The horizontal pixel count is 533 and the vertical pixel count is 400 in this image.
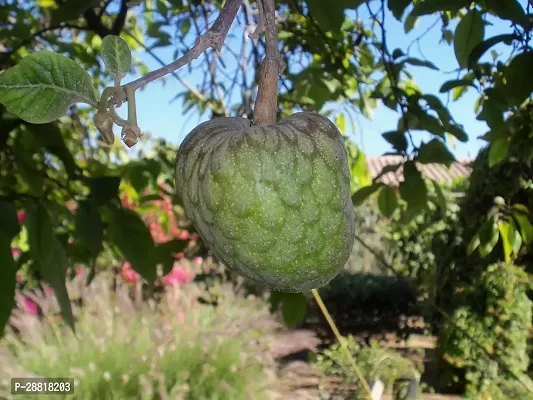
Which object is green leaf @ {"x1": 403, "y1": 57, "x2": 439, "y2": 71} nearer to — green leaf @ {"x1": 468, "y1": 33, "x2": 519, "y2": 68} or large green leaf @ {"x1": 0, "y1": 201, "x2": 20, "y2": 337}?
green leaf @ {"x1": 468, "y1": 33, "x2": 519, "y2": 68}

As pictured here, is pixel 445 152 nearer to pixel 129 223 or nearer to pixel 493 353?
pixel 129 223

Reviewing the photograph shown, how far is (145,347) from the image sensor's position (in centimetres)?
403

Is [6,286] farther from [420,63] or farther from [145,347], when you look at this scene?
[145,347]

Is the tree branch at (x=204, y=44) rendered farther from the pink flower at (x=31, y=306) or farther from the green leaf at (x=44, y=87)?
the pink flower at (x=31, y=306)

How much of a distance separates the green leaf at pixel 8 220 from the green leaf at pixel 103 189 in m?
0.32

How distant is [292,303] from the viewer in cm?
164

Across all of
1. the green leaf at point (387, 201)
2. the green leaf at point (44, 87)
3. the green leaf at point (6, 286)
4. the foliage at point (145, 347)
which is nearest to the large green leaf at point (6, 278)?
the green leaf at point (6, 286)

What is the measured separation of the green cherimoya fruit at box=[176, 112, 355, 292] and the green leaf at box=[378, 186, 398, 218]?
56.4 inches

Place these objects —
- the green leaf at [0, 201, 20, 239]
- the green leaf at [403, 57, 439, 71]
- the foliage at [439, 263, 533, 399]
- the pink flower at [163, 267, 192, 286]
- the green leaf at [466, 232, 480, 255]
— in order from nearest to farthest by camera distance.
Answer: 1. the green leaf at [0, 201, 20, 239]
2. the green leaf at [403, 57, 439, 71]
3. the green leaf at [466, 232, 480, 255]
4. the foliage at [439, 263, 533, 399]
5. the pink flower at [163, 267, 192, 286]

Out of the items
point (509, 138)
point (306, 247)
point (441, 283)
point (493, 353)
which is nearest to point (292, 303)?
point (509, 138)

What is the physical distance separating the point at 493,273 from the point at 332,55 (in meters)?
3.58

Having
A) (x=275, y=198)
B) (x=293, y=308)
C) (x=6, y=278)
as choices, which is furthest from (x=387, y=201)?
(x=275, y=198)

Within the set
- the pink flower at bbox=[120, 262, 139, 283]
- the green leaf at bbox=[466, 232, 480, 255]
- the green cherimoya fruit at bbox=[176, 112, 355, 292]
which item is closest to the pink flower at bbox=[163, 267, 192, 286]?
the pink flower at bbox=[120, 262, 139, 283]

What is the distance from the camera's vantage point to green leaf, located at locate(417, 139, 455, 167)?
5.12 feet
